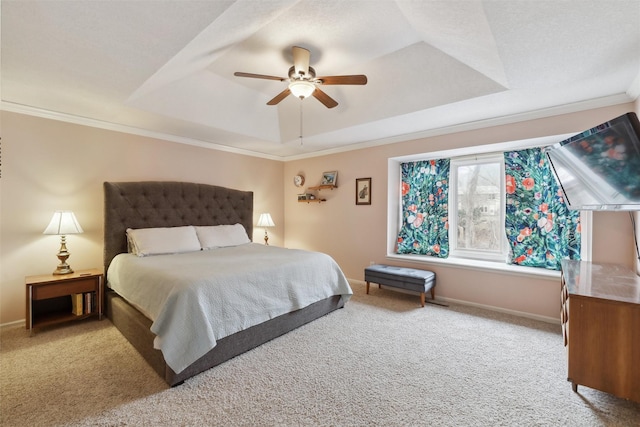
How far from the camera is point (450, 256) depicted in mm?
4055

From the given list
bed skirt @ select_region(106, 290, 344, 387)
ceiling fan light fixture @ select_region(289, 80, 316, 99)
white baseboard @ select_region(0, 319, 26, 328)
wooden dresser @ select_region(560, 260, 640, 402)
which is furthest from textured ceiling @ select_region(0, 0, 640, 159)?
white baseboard @ select_region(0, 319, 26, 328)

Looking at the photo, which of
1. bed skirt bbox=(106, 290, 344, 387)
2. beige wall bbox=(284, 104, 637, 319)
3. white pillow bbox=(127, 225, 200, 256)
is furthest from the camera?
white pillow bbox=(127, 225, 200, 256)

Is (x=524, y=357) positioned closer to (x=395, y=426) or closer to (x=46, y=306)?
(x=395, y=426)

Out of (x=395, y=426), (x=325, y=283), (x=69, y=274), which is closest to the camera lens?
(x=395, y=426)

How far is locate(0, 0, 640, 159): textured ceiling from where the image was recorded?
1670 millimetres

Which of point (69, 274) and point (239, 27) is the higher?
point (239, 27)

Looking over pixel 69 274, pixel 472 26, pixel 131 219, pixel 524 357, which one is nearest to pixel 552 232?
pixel 524 357

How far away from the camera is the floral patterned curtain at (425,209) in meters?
3.98

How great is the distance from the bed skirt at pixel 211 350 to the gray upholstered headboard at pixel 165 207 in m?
0.79

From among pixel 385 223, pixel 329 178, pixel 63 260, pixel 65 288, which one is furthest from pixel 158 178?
pixel 385 223

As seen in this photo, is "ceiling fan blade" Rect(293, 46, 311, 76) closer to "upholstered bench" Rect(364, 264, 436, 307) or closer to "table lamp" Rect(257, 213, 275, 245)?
"upholstered bench" Rect(364, 264, 436, 307)

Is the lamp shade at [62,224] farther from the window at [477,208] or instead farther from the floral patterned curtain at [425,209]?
the window at [477,208]

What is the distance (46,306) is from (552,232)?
221 inches

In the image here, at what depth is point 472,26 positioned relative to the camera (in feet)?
6.02
